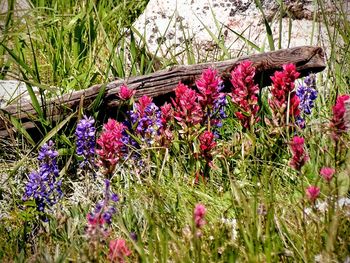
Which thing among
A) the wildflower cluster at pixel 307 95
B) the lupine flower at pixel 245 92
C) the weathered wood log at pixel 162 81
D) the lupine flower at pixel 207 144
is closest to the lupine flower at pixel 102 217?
the lupine flower at pixel 207 144

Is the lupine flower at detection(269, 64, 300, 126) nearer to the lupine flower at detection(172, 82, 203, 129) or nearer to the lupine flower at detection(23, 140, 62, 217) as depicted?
the lupine flower at detection(172, 82, 203, 129)

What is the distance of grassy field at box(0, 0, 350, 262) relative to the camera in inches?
85.5

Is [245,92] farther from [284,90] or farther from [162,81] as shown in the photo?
[162,81]

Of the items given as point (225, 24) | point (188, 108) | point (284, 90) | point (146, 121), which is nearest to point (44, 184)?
point (146, 121)

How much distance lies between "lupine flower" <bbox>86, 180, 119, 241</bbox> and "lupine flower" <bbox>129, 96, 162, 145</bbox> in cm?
65

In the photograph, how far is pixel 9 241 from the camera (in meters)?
2.78

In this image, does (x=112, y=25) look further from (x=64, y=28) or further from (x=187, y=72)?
(x=187, y=72)

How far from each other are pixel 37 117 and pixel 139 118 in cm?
82

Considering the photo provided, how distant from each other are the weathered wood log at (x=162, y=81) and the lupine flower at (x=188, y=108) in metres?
0.58

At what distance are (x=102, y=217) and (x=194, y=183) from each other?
0.96m

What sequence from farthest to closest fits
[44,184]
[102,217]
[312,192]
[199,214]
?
[44,184]
[102,217]
[312,192]
[199,214]

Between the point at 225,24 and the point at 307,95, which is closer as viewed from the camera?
the point at 307,95

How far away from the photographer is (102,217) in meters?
2.23

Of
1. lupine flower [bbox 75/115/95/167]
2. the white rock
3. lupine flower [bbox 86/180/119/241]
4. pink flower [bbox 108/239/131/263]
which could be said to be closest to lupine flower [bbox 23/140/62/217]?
lupine flower [bbox 75/115/95/167]
